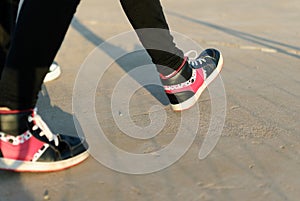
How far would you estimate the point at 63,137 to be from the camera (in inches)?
59.2

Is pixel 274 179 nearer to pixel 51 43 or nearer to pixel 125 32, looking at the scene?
pixel 51 43

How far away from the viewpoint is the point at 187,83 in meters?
1.89

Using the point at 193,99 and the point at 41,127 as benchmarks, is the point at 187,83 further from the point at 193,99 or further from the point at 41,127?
the point at 41,127

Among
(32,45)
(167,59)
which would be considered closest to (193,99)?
(167,59)

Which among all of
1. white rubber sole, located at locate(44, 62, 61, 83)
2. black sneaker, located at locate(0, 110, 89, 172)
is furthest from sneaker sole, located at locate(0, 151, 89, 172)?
white rubber sole, located at locate(44, 62, 61, 83)

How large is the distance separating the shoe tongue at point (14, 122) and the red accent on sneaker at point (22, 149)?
3 cm

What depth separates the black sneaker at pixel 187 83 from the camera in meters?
1.84

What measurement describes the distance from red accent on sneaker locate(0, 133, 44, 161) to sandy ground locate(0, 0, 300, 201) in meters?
0.06

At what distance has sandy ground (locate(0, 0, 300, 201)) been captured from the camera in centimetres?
131

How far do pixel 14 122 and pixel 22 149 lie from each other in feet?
0.28

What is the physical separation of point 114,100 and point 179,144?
0.49 metres

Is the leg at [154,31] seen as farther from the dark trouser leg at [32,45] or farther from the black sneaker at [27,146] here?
the black sneaker at [27,146]

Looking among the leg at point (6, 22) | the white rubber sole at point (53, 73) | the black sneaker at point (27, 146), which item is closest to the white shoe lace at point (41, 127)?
the black sneaker at point (27, 146)

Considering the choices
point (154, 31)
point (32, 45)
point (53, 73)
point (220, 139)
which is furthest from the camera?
point (53, 73)
